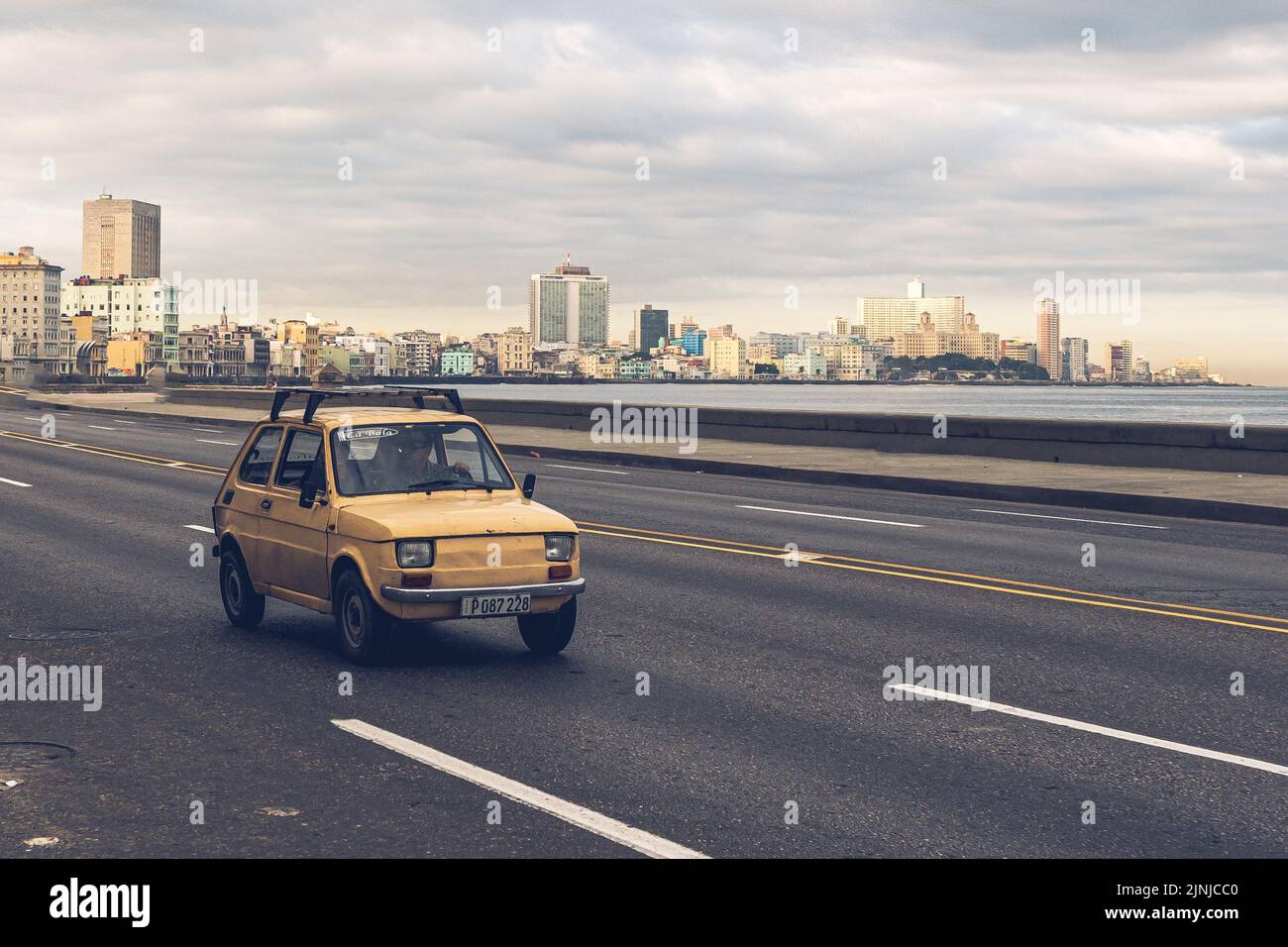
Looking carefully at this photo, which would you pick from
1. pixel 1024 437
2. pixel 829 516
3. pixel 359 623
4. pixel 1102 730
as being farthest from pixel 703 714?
pixel 1024 437

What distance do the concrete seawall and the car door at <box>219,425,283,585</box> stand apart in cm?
1886

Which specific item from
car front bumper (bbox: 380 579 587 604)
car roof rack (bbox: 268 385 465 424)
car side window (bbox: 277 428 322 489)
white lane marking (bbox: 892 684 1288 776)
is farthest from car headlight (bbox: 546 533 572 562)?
white lane marking (bbox: 892 684 1288 776)

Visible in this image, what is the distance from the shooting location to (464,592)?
9.12 m

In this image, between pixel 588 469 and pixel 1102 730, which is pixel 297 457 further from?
pixel 588 469

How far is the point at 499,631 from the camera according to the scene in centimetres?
1079

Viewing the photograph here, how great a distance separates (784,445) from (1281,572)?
20.7 meters

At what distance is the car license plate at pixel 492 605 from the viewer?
9164 millimetres

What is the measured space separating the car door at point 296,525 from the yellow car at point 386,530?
0.04ft

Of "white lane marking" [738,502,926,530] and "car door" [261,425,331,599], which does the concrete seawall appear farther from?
"car door" [261,425,331,599]

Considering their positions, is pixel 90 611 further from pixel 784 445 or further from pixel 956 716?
pixel 784 445

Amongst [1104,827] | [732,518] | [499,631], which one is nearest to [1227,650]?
[1104,827]

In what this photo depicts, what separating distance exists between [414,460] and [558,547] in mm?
1352

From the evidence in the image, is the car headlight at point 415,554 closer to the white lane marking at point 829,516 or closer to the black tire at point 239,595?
the black tire at point 239,595

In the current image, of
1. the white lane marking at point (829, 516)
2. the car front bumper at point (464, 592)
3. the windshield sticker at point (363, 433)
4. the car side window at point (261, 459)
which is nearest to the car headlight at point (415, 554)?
the car front bumper at point (464, 592)
